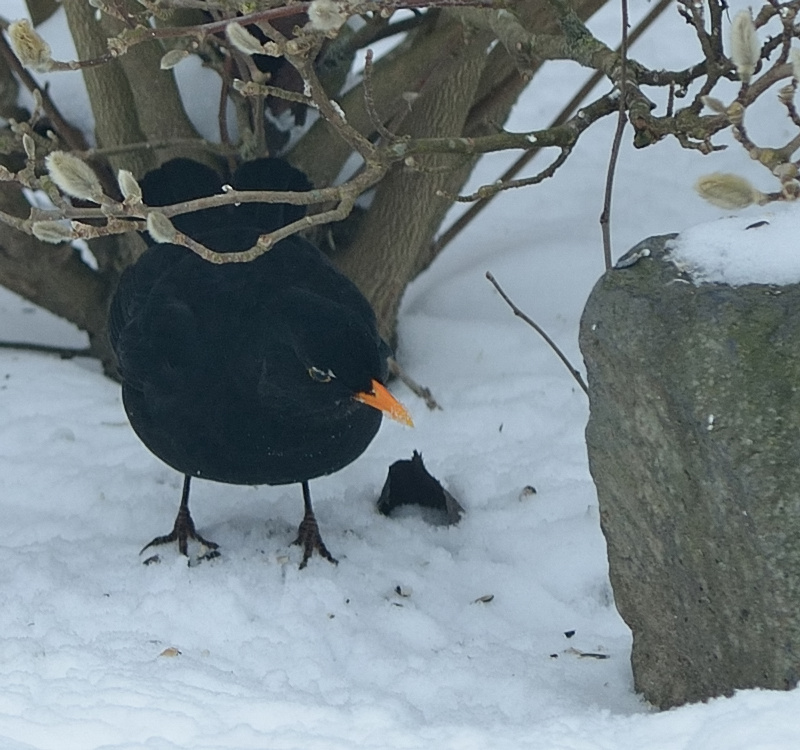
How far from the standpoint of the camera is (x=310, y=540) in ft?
11.4

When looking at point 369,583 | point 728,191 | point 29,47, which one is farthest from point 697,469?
point 29,47

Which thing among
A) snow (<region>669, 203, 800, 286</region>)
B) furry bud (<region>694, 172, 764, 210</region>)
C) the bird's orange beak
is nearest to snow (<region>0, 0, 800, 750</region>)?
snow (<region>669, 203, 800, 286</region>)

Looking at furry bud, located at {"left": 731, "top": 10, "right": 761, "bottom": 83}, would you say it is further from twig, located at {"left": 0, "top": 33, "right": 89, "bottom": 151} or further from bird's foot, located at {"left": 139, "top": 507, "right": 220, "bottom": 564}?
twig, located at {"left": 0, "top": 33, "right": 89, "bottom": 151}

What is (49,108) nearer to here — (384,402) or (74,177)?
(384,402)

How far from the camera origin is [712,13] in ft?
9.25

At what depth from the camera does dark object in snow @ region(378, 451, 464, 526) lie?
3.65m

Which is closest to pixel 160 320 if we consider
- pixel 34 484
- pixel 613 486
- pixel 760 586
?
pixel 34 484

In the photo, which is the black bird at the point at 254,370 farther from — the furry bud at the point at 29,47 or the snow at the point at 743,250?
the furry bud at the point at 29,47

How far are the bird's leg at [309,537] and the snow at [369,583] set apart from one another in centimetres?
4

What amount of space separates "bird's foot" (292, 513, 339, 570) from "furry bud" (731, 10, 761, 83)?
6.01ft

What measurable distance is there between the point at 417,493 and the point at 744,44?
1.93m

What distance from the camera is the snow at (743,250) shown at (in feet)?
7.27

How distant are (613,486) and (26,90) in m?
2.81

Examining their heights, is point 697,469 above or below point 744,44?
below
